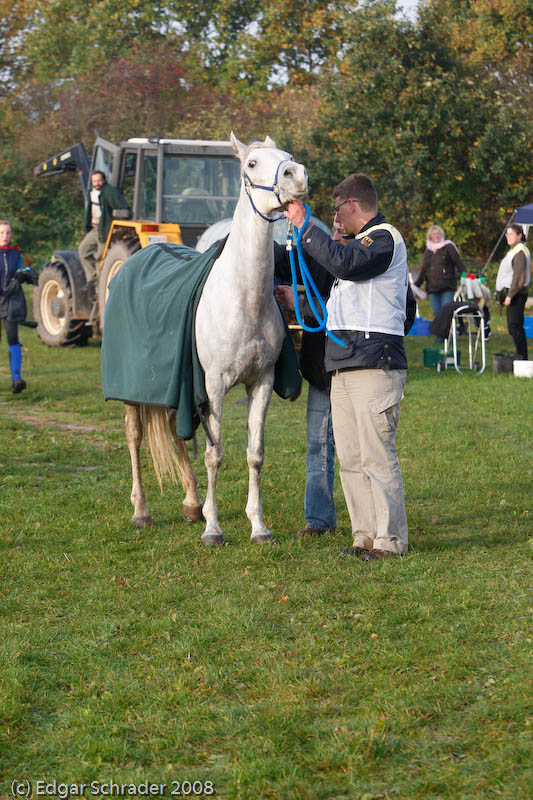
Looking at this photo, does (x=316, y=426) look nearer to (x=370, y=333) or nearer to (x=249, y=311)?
(x=249, y=311)

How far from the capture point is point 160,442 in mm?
6785

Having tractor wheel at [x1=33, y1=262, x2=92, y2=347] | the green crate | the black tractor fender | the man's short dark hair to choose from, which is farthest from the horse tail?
tractor wheel at [x1=33, y1=262, x2=92, y2=347]

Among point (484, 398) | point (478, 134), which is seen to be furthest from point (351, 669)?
point (478, 134)

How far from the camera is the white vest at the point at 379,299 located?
17.7ft

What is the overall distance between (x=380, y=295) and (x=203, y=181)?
945 centimetres

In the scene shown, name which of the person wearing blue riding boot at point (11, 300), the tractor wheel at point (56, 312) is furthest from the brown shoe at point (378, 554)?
the tractor wheel at point (56, 312)

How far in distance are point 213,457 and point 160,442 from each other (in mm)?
763

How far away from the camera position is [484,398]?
11.5 metres

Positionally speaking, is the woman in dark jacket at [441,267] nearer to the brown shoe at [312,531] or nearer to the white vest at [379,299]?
the brown shoe at [312,531]

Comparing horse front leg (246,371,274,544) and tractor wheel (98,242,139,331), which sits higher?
Result: tractor wheel (98,242,139,331)

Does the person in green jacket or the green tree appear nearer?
the person in green jacket

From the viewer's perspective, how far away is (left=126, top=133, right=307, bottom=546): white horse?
5.44 m

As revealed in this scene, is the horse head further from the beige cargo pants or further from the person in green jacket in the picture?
the person in green jacket

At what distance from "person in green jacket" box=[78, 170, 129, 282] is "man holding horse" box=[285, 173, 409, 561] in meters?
9.66
